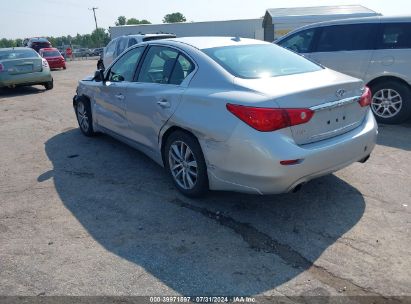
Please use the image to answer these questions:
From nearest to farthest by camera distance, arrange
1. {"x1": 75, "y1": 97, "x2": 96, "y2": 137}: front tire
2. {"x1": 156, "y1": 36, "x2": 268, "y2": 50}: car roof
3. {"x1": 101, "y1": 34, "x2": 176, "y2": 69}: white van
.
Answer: {"x1": 156, "y1": 36, "x2": 268, "y2": 50}: car roof, {"x1": 75, "y1": 97, "x2": 96, "y2": 137}: front tire, {"x1": 101, "y1": 34, "x2": 176, "y2": 69}: white van

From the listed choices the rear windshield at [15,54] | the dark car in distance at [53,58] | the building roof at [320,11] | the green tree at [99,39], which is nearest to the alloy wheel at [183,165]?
the rear windshield at [15,54]

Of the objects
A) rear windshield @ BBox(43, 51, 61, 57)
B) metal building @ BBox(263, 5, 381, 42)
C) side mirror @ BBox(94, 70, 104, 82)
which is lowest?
side mirror @ BBox(94, 70, 104, 82)

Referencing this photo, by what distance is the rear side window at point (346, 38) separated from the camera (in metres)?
7.07

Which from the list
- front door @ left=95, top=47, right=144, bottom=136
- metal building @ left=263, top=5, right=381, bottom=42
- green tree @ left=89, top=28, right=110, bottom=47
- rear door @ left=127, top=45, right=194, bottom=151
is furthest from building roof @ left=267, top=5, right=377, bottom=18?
green tree @ left=89, top=28, right=110, bottom=47

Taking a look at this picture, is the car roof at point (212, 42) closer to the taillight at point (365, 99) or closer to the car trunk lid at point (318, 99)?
the car trunk lid at point (318, 99)

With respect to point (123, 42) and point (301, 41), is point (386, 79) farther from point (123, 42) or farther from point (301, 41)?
point (123, 42)

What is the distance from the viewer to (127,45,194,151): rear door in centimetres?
415

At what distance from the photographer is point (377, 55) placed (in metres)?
6.93

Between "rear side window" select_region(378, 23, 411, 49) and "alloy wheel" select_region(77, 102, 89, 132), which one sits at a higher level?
"rear side window" select_region(378, 23, 411, 49)

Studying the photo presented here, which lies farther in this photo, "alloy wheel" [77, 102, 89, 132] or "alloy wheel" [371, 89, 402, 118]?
"alloy wheel" [371, 89, 402, 118]

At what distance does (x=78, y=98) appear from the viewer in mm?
6703

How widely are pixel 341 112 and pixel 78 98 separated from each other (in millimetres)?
4617

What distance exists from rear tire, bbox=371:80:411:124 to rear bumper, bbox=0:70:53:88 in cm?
1019

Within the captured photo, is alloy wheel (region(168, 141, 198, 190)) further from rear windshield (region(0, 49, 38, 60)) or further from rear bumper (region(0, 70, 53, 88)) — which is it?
rear windshield (region(0, 49, 38, 60))
